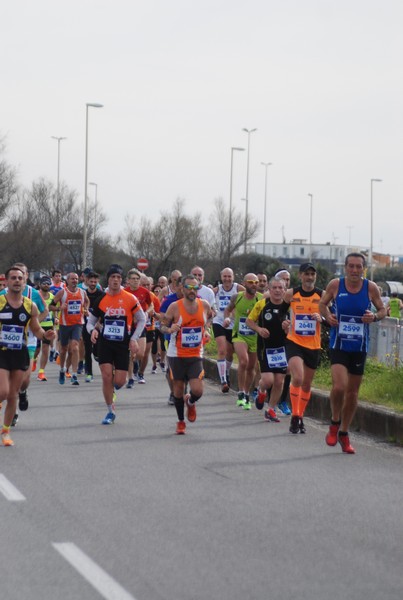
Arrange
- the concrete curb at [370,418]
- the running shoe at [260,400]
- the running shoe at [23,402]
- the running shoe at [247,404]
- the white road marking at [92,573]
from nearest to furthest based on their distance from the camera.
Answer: the white road marking at [92,573] < the concrete curb at [370,418] < the running shoe at [23,402] < the running shoe at [260,400] < the running shoe at [247,404]

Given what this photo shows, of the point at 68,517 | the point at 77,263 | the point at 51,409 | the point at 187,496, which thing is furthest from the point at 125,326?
the point at 77,263

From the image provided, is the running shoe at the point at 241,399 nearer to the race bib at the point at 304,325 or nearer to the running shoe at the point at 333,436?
the race bib at the point at 304,325

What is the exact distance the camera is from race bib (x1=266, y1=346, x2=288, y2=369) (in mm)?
15828

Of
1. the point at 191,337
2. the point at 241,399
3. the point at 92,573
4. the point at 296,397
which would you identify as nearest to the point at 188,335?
the point at 191,337

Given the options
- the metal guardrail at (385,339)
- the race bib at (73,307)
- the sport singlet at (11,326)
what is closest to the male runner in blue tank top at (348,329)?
the sport singlet at (11,326)

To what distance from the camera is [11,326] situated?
42.0 ft

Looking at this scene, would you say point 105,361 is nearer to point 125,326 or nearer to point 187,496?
point 125,326

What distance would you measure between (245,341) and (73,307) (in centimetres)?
502

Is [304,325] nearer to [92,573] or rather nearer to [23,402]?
[23,402]

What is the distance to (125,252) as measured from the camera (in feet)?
279

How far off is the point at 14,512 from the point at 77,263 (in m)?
71.8

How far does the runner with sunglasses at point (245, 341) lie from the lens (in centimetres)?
1745

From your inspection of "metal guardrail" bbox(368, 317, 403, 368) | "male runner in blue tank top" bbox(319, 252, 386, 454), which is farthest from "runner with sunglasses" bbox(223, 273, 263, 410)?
"metal guardrail" bbox(368, 317, 403, 368)

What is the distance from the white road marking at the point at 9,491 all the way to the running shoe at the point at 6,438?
233 cm
